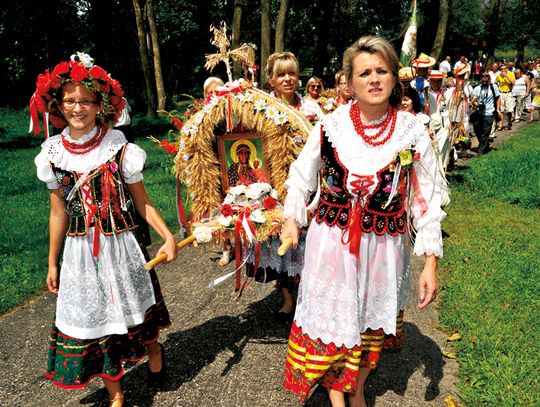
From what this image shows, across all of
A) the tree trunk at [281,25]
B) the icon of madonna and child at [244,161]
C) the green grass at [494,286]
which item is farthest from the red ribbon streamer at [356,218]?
the tree trunk at [281,25]

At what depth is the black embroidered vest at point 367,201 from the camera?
8.64 ft

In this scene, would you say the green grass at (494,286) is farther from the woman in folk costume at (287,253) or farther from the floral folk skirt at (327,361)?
the woman in folk costume at (287,253)

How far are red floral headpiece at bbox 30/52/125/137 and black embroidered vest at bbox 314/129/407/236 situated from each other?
55.3 inches

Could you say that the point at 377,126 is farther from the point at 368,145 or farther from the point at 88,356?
the point at 88,356

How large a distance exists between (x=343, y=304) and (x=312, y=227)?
508 mm

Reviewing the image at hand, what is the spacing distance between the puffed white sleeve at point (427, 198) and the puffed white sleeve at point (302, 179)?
59cm

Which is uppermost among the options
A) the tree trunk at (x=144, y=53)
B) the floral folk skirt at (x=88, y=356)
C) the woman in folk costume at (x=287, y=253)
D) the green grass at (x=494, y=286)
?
the tree trunk at (x=144, y=53)

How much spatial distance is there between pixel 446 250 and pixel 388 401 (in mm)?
3277

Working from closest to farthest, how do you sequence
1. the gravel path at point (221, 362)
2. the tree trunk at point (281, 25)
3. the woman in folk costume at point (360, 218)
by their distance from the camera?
the woman in folk costume at point (360, 218) < the gravel path at point (221, 362) < the tree trunk at point (281, 25)

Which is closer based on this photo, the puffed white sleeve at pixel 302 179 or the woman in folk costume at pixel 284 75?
the puffed white sleeve at pixel 302 179

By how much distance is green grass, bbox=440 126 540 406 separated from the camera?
350 cm

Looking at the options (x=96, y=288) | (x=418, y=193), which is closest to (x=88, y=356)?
(x=96, y=288)

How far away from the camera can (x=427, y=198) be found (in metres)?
2.71

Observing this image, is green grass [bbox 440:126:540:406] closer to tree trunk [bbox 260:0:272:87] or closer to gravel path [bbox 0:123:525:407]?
gravel path [bbox 0:123:525:407]
